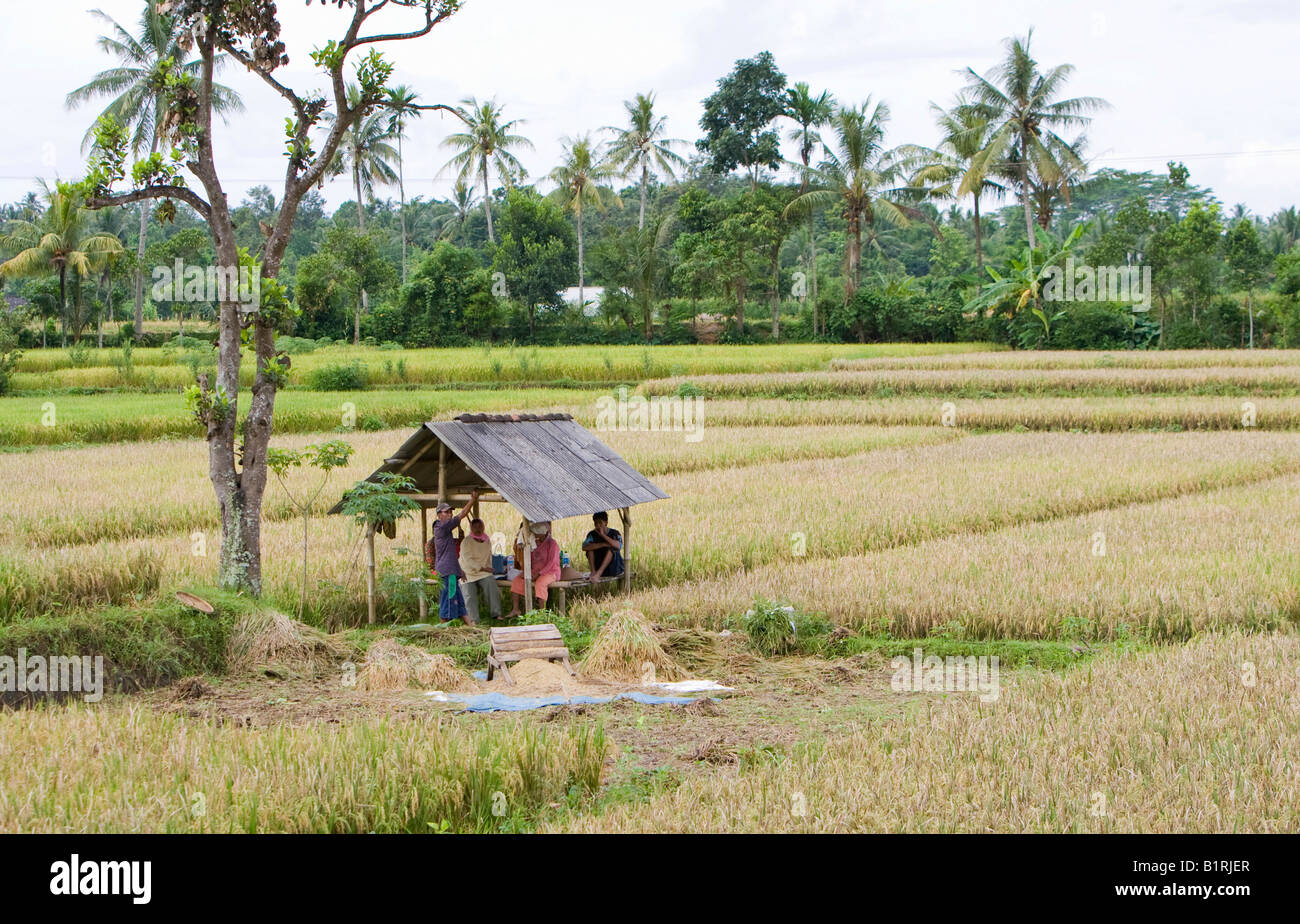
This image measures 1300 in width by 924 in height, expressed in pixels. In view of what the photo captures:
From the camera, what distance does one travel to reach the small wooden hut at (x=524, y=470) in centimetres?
1060

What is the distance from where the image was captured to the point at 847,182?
46.1 m

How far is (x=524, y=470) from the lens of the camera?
36.1ft

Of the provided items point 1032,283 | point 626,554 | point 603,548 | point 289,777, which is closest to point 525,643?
point 603,548

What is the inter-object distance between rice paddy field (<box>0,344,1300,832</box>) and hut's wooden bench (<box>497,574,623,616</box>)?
0.19 meters

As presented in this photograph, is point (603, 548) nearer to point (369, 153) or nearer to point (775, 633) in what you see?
point (775, 633)

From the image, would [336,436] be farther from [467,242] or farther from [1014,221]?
[1014,221]

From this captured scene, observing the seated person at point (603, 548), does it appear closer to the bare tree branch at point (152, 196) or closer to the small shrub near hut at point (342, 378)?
the bare tree branch at point (152, 196)

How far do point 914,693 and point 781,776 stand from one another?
2858 mm

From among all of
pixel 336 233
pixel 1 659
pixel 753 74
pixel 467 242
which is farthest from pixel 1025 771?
pixel 467 242

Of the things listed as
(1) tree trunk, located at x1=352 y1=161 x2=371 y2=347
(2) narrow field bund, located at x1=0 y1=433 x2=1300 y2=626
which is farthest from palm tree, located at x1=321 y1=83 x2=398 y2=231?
(2) narrow field bund, located at x1=0 y1=433 x2=1300 y2=626

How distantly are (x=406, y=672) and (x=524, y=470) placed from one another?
9.25 ft

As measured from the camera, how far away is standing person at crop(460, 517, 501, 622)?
10.9 meters

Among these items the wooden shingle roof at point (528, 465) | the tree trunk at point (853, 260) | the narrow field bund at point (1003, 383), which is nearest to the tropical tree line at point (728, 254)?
the tree trunk at point (853, 260)

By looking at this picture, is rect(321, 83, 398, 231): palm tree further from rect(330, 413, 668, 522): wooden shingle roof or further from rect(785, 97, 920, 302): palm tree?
rect(330, 413, 668, 522): wooden shingle roof
